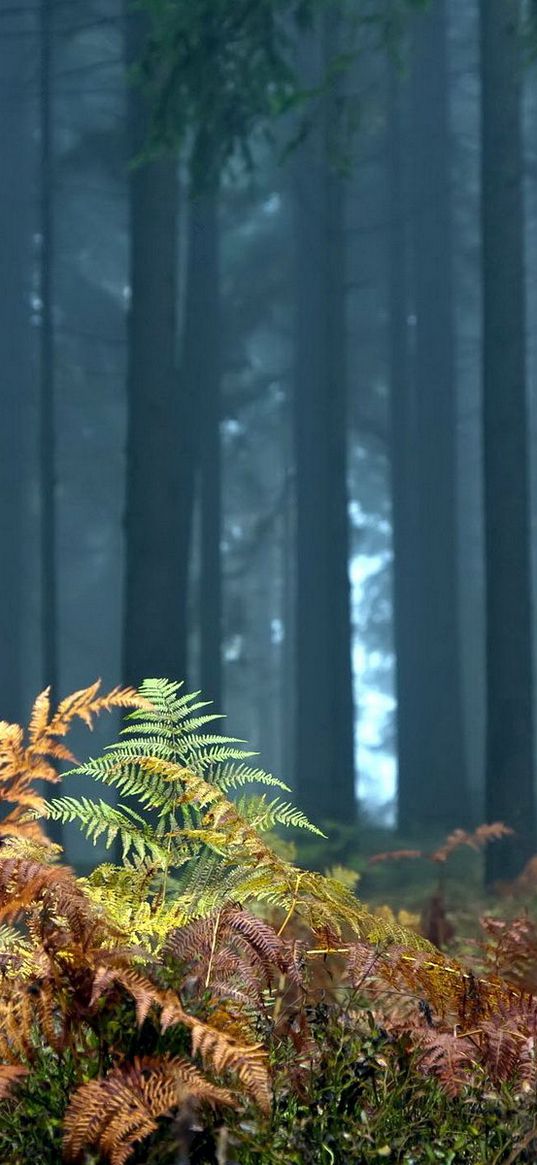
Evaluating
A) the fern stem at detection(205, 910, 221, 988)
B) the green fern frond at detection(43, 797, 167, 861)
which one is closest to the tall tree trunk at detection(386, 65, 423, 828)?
the green fern frond at detection(43, 797, 167, 861)

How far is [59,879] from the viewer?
7.73 feet

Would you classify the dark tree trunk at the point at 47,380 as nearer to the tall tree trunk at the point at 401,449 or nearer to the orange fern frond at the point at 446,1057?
the tall tree trunk at the point at 401,449

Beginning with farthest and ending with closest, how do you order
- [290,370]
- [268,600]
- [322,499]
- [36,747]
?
[268,600]
[290,370]
[322,499]
[36,747]

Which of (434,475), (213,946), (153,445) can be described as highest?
(434,475)

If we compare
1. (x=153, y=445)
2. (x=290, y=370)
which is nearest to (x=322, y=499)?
(x=153, y=445)

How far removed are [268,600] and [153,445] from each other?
28634mm

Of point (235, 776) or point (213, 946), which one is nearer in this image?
point (213, 946)

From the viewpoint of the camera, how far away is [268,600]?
132 feet

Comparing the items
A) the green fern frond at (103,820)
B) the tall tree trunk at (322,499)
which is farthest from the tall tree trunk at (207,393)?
the green fern frond at (103,820)

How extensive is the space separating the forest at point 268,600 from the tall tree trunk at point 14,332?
142 mm

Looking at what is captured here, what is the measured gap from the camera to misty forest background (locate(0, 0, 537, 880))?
1161cm

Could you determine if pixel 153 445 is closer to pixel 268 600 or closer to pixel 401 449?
pixel 401 449

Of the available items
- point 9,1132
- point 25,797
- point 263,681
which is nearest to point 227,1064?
point 9,1132

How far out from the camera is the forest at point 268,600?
228 cm
